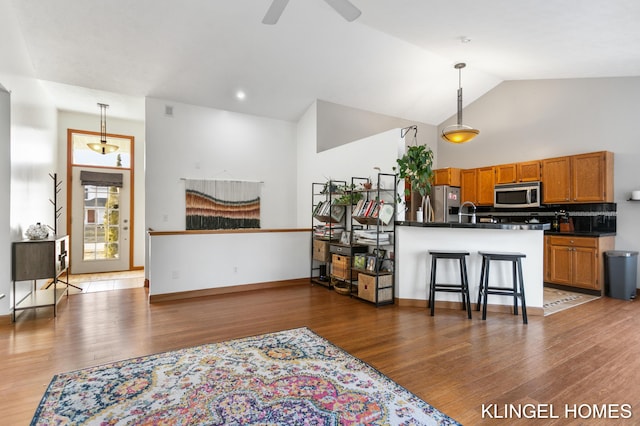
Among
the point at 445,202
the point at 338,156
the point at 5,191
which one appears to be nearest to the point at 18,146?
the point at 5,191

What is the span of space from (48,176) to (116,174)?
4.83ft

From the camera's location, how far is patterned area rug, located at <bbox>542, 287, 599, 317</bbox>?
4.32 meters

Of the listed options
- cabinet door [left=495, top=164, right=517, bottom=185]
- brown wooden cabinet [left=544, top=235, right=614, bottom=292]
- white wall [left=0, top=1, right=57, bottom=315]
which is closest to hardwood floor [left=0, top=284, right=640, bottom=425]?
brown wooden cabinet [left=544, top=235, right=614, bottom=292]

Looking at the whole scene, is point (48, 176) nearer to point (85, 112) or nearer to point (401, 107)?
point (85, 112)

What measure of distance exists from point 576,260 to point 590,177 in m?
1.37

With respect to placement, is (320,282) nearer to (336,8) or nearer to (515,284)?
(515,284)

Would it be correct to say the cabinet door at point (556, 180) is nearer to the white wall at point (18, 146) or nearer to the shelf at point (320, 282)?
the shelf at point (320, 282)

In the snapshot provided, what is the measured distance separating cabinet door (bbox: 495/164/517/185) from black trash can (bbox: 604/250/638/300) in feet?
6.69

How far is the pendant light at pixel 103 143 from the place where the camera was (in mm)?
6234

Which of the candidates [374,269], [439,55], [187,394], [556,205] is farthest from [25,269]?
[556,205]

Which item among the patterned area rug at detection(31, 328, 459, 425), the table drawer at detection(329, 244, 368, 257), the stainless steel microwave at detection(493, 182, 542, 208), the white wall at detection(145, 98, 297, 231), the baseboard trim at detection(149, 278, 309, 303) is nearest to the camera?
the patterned area rug at detection(31, 328, 459, 425)

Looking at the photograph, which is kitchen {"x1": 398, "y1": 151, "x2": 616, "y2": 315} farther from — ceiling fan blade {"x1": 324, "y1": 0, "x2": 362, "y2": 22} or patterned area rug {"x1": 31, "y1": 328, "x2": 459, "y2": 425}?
ceiling fan blade {"x1": 324, "y1": 0, "x2": 362, "y2": 22}

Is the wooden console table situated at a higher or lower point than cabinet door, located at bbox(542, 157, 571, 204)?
lower

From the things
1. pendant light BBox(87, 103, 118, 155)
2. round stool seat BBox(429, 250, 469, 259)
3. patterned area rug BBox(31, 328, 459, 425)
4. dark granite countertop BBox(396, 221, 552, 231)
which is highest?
pendant light BBox(87, 103, 118, 155)
